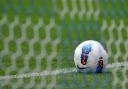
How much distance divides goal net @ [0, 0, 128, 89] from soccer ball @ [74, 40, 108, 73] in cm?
18

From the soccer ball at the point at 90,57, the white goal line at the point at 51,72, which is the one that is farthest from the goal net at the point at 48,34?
the soccer ball at the point at 90,57

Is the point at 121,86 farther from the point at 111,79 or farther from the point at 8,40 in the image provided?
the point at 8,40

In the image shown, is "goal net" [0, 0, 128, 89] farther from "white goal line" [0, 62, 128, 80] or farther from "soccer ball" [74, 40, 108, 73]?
"soccer ball" [74, 40, 108, 73]

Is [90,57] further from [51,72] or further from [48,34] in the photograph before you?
[48,34]

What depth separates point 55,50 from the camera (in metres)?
2.54

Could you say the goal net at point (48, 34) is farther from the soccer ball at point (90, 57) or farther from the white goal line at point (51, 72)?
the soccer ball at point (90, 57)

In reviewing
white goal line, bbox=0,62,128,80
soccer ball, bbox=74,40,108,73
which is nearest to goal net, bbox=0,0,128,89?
white goal line, bbox=0,62,128,80

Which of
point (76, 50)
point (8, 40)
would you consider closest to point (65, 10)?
point (8, 40)

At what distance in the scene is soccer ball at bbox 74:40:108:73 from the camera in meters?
3.40

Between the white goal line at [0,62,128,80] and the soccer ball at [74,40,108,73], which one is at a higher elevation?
the soccer ball at [74,40,108,73]

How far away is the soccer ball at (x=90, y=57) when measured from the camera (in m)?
3.40

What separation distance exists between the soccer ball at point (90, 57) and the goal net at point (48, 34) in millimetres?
176

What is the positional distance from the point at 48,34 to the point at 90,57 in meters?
0.89

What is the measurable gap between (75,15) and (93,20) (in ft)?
0.61
